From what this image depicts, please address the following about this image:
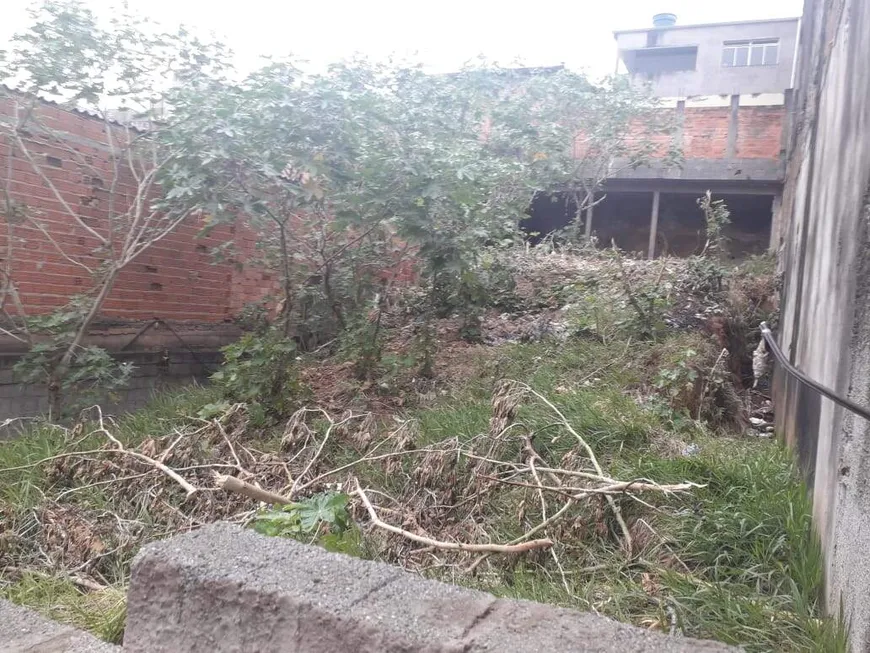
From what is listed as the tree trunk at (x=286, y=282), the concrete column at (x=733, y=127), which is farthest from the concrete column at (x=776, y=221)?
the tree trunk at (x=286, y=282)

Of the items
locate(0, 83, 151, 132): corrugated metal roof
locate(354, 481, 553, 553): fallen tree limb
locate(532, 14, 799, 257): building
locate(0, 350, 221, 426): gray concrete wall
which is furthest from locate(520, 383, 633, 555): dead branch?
locate(532, 14, 799, 257): building

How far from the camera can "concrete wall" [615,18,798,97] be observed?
75.3 feet

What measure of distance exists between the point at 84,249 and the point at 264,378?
8.26 feet

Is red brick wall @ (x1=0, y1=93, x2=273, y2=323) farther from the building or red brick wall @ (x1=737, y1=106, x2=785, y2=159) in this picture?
red brick wall @ (x1=737, y1=106, x2=785, y2=159)

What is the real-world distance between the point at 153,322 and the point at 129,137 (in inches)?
71.5

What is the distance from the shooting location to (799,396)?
3.78 m

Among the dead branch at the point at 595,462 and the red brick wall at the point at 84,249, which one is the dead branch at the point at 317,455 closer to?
the dead branch at the point at 595,462

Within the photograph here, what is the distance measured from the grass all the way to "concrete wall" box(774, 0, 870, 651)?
18 cm

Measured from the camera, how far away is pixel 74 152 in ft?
20.2

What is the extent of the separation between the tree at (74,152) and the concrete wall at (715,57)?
20.2m

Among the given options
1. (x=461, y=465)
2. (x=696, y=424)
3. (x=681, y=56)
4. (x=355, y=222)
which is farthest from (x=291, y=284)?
(x=681, y=56)

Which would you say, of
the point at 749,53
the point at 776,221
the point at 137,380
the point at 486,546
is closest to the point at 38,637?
the point at 486,546

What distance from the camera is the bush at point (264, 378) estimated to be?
538 centimetres

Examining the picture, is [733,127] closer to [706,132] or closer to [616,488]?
[706,132]
